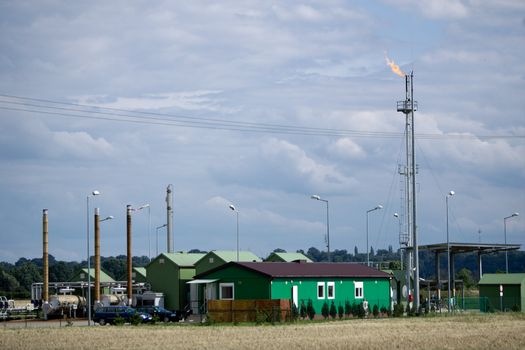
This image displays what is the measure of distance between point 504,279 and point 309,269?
72.5 feet

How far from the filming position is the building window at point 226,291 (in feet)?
251

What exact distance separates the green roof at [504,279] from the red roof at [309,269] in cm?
1313

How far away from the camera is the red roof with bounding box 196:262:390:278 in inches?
2945

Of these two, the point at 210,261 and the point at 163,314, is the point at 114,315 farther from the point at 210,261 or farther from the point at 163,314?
the point at 210,261

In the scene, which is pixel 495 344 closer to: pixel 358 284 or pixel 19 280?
pixel 358 284

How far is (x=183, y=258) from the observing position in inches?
3787

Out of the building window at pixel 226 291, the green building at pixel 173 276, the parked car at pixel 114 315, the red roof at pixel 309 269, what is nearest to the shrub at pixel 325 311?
the red roof at pixel 309 269

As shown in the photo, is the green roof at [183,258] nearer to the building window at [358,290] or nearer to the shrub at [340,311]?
the building window at [358,290]

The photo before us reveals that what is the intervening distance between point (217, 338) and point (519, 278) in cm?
4525

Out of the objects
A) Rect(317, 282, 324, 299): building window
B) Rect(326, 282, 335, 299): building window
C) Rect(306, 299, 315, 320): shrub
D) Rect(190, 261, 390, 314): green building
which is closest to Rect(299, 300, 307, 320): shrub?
Rect(306, 299, 315, 320): shrub

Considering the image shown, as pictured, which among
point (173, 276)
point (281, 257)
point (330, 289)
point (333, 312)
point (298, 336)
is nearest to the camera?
point (298, 336)

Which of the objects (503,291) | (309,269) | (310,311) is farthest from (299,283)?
(503,291)

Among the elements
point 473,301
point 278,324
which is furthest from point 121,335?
point 473,301

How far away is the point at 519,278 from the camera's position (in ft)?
288
